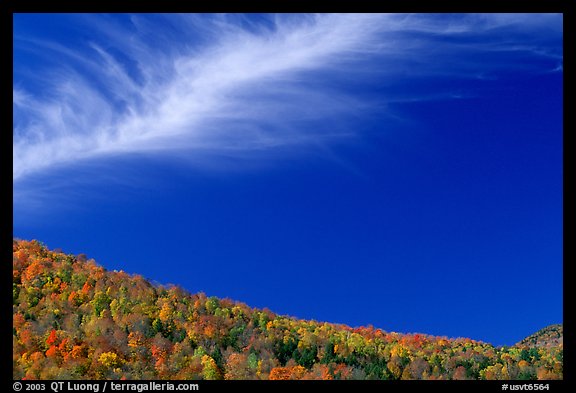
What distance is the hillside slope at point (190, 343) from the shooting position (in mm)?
24125

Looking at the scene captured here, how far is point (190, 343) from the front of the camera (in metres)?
30.0

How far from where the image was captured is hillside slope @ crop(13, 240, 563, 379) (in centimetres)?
2412

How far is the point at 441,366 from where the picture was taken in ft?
88.6

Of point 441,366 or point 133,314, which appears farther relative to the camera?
point 133,314
